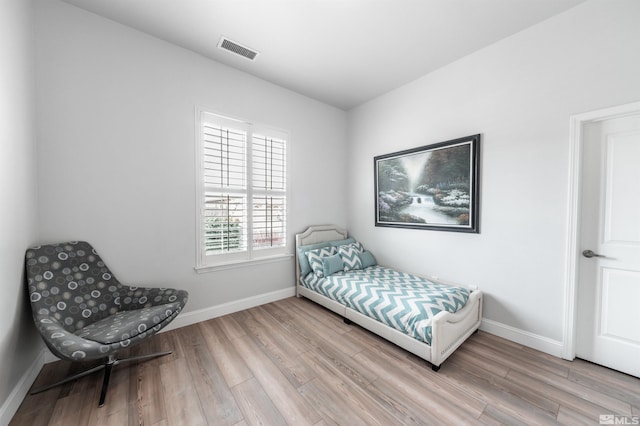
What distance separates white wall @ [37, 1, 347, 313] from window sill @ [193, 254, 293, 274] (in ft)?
0.24

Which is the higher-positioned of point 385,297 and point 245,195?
point 245,195

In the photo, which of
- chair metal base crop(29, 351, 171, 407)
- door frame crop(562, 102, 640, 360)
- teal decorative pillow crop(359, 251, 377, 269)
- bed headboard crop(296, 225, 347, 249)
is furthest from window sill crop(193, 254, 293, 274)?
door frame crop(562, 102, 640, 360)

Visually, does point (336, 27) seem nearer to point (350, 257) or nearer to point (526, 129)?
point (526, 129)

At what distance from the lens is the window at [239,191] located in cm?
266

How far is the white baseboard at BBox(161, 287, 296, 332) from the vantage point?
8.20ft

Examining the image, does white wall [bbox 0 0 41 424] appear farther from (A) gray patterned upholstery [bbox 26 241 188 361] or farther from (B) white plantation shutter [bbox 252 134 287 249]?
(B) white plantation shutter [bbox 252 134 287 249]

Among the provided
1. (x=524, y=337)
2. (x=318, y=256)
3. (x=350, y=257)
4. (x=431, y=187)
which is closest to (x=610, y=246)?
(x=524, y=337)

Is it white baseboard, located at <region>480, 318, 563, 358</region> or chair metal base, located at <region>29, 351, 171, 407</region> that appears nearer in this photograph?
chair metal base, located at <region>29, 351, 171, 407</region>

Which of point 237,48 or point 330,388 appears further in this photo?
point 237,48

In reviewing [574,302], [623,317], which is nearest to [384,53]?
[574,302]

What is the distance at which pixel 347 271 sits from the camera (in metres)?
3.13

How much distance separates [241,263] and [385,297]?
1.75 meters

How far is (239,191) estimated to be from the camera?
2.88m

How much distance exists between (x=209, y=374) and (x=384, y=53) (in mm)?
3456
